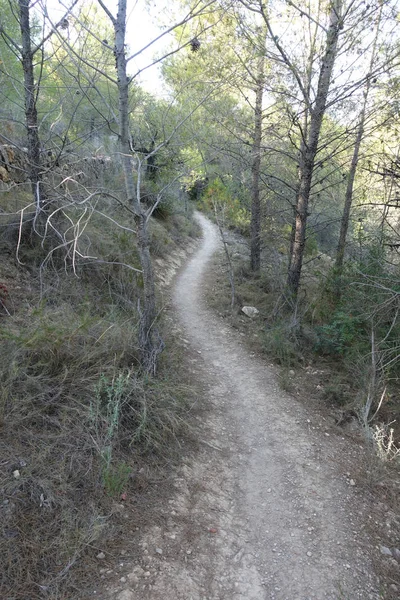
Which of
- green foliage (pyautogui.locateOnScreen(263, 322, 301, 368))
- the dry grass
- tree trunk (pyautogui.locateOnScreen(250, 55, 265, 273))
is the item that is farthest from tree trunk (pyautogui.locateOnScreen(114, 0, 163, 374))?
tree trunk (pyautogui.locateOnScreen(250, 55, 265, 273))

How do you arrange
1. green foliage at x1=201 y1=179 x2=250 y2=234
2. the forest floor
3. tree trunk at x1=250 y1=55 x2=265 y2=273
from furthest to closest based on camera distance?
green foliage at x1=201 y1=179 x2=250 y2=234 < tree trunk at x1=250 y1=55 x2=265 y2=273 < the forest floor

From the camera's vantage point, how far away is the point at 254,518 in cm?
322

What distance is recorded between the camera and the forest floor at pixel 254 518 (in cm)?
260

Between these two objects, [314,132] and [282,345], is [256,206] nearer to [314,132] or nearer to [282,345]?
[314,132]

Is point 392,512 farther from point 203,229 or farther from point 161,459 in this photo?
point 203,229

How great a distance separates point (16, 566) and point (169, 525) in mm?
1164

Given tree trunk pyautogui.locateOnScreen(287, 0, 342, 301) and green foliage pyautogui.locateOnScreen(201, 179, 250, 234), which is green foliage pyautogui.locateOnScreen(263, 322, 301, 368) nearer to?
tree trunk pyautogui.locateOnScreen(287, 0, 342, 301)

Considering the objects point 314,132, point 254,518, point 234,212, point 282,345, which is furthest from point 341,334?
point 234,212

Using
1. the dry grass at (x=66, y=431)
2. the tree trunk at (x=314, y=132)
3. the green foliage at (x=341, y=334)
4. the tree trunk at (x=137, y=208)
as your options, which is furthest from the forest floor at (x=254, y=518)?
the tree trunk at (x=314, y=132)

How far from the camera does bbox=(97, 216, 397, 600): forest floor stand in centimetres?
260

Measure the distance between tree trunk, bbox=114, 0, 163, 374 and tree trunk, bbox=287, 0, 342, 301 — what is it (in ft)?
11.4

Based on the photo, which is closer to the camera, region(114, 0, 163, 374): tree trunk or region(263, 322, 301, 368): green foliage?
region(114, 0, 163, 374): tree trunk

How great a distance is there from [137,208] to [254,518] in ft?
10.9

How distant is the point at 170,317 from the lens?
7.59m
